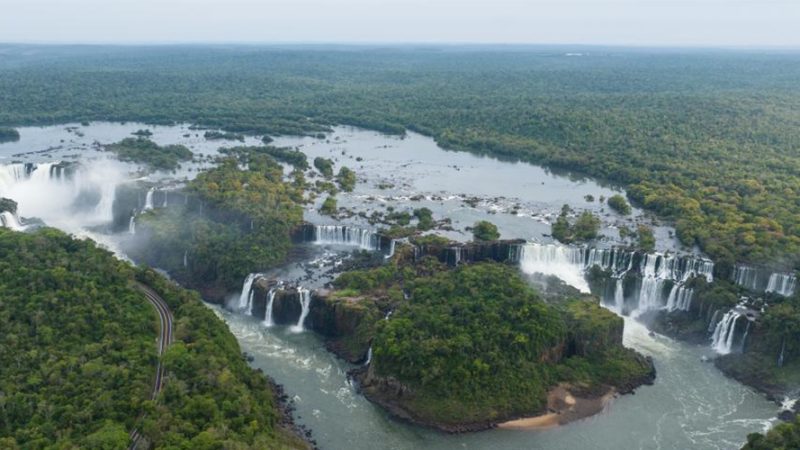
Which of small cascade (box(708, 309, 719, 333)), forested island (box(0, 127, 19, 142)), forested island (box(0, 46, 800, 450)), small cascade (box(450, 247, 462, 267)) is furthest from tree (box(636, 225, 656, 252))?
forested island (box(0, 127, 19, 142))

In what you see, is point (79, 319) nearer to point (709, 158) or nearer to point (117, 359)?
point (117, 359)

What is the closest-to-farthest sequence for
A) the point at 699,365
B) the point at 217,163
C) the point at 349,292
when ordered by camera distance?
the point at 699,365
the point at 349,292
the point at 217,163

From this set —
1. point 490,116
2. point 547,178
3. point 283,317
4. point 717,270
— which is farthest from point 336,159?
point 717,270

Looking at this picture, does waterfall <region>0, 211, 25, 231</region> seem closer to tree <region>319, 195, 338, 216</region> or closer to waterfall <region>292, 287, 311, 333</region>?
tree <region>319, 195, 338, 216</region>

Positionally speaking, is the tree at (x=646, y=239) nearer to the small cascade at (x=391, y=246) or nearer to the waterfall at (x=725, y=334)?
the waterfall at (x=725, y=334)

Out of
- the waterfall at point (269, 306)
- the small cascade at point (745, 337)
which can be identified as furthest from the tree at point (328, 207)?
the small cascade at point (745, 337)

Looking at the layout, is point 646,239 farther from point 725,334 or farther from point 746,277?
point 725,334

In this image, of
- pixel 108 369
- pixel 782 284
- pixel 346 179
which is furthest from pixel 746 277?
pixel 108 369
